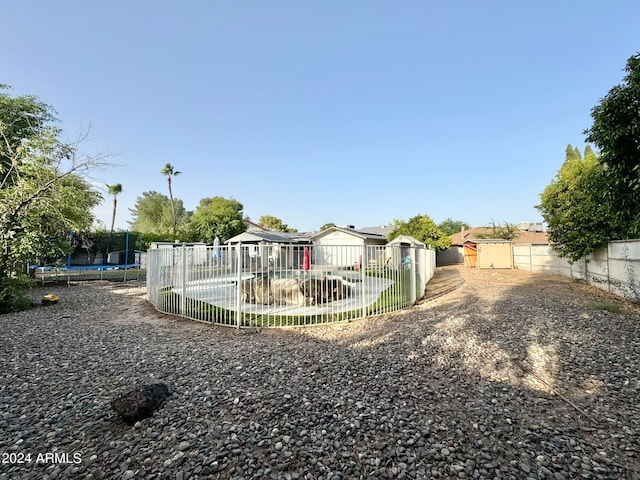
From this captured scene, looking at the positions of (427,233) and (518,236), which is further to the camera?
(518,236)

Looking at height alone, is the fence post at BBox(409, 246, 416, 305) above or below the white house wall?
below

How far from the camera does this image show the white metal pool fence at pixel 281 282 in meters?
6.78

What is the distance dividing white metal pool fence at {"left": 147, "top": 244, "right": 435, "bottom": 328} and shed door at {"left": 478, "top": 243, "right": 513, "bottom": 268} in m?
17.7

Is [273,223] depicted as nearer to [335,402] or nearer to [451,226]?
[451,226]

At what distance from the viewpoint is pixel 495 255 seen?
880 inches

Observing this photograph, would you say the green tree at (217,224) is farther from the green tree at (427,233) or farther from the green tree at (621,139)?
the green tree at (621,139)

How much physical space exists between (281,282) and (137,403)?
523cm

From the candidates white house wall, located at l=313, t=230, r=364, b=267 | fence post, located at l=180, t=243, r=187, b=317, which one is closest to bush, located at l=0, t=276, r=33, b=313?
fence post, located at l=180, t=243, r=187, b=317

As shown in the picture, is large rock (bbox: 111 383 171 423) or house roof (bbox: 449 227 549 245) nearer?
large rock (bbox: 111 383 171 423)

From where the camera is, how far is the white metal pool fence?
6.78 m

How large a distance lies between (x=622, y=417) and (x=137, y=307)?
34.5 ft

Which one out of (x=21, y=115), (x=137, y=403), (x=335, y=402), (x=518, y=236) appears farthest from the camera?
(x=518, y=236)

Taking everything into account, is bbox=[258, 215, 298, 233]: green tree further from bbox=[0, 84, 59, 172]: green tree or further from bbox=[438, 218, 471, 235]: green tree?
bbox=[0, 84, 59, 172]: green tree

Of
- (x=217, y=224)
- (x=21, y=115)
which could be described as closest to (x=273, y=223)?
(x=217, y=224)
